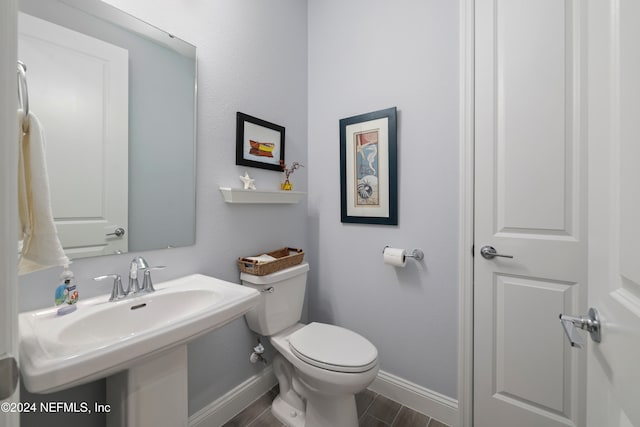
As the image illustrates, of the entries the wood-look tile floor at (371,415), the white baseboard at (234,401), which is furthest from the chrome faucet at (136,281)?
the wood-look tile floor at (371,415)

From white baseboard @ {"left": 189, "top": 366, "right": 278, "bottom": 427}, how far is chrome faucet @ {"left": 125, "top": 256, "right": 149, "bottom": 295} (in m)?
0.73

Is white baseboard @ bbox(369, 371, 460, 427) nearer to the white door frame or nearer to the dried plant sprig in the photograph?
the white door frame

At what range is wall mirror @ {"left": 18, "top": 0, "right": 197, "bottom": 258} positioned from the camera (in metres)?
0.92

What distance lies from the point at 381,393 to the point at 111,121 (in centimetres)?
205

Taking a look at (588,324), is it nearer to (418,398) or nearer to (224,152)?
(418,398)

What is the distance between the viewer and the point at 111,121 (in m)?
1.06

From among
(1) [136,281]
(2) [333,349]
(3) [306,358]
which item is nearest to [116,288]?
(1) [136,281]

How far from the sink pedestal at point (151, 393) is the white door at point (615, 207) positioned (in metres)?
1.06

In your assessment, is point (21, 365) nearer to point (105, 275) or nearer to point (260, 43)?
point (105, 275)

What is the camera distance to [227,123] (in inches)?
57.5

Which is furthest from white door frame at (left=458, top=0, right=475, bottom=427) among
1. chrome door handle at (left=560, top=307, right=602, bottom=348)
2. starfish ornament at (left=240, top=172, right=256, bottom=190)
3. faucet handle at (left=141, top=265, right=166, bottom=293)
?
faucet handle at (left=141, top=265, right=166, bottom=293)

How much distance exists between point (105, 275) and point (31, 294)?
20cm

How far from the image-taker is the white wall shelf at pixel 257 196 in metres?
1.40

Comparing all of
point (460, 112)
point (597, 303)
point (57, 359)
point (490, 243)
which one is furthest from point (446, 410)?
point (57, 359)
